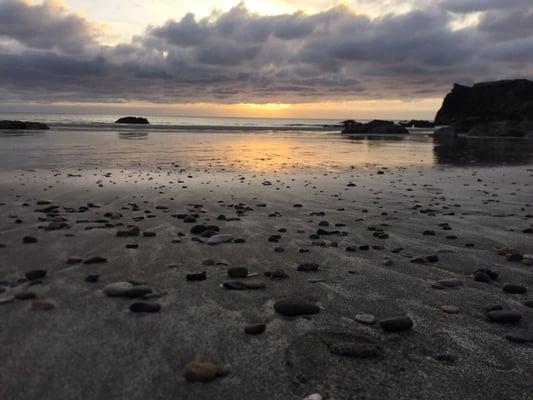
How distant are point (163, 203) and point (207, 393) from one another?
20.9ft

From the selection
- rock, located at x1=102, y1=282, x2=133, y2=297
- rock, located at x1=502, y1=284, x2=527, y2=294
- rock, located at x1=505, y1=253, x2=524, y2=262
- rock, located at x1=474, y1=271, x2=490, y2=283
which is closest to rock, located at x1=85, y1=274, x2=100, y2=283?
rock, located at x1=102, y1=282, x2=133, y2=297

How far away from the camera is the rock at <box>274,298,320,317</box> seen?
3.65 meters

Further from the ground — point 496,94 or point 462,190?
point 496,94

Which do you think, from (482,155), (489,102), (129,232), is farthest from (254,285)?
(489,102)

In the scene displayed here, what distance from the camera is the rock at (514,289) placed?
426cm

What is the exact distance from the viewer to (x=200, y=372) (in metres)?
2.73

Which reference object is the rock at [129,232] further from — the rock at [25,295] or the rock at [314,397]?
the rock at [314,397]

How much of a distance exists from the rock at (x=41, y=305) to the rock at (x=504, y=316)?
3.35 m

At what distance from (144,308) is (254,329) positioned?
92 cm

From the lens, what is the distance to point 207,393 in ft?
8.52

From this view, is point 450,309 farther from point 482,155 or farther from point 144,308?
point 482,155

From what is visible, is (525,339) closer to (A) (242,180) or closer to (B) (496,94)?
(A) (242,180)

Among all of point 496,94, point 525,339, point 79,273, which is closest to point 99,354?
point 79,273

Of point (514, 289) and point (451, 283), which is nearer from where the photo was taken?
point (514, 289)
